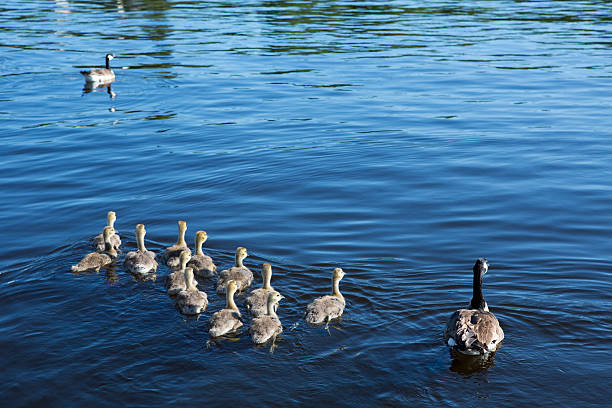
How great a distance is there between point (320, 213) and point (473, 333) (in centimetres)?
763

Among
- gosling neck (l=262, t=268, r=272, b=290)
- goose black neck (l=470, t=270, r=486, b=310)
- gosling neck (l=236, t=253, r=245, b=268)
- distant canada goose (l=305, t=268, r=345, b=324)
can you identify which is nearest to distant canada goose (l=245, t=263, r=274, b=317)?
gosling neck (l=262, t=268, r=272, b=290)

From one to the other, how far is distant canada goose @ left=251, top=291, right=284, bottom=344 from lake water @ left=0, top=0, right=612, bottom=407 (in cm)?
30

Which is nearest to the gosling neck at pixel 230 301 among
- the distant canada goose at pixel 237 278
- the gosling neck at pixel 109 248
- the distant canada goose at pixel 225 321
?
the distant canada goose at pixel 225 321

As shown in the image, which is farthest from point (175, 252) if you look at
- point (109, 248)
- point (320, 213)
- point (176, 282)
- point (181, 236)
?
point (320, 213)

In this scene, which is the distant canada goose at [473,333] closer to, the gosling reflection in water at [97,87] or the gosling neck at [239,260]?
the gosling neck at [239,260]

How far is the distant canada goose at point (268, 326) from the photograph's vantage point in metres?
11.2

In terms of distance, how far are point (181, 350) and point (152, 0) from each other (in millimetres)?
62641

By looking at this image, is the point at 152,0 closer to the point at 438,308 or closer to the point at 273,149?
the point at 273,149

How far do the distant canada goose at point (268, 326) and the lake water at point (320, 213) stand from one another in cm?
30

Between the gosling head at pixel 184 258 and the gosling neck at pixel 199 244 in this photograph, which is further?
the gosling neck at pixel 199 244

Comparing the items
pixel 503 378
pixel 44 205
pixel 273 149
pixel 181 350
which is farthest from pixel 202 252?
pixel 273 149

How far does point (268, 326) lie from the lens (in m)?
11.3

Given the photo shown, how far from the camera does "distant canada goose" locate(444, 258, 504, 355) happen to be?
35.0ft

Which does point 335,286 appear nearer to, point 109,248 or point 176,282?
point 176,282
